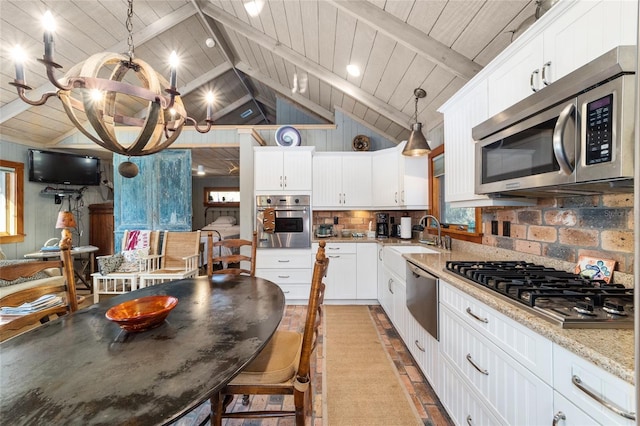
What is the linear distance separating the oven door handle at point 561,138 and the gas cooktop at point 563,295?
0.49m

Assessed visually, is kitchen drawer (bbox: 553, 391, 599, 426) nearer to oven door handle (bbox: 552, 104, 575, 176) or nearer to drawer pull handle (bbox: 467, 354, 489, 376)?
drawer pull handle (bbox: 467, 354, 489, 376)

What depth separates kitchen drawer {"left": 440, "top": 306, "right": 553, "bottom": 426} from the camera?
0.90 meters

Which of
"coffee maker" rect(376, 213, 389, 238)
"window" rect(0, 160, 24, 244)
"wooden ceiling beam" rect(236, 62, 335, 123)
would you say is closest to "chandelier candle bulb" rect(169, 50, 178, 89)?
"coffee maker" rect(376, 213, 389, 238)

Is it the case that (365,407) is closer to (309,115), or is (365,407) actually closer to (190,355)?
(190,355)

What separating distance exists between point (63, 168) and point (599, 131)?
6.50 m

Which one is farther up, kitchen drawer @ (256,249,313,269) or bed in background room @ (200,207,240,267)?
bed in background room @ (200,207,240,267)

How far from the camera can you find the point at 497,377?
43.3 inches

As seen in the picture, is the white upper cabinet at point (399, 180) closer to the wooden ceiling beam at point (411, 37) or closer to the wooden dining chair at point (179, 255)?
the wooden ceiling beam at point (411, 37)

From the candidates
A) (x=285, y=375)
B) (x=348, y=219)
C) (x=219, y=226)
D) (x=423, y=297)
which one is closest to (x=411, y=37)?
(x=423, y=297)

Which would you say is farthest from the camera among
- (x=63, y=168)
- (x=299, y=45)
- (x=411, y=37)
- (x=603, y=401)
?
(x=63, y=168)

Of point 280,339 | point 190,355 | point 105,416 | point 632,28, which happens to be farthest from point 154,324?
point 632,28

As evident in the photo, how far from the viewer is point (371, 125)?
435cm

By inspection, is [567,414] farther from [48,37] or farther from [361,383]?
[48,37]

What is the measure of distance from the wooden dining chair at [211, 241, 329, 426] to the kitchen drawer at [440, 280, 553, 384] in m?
0.75
